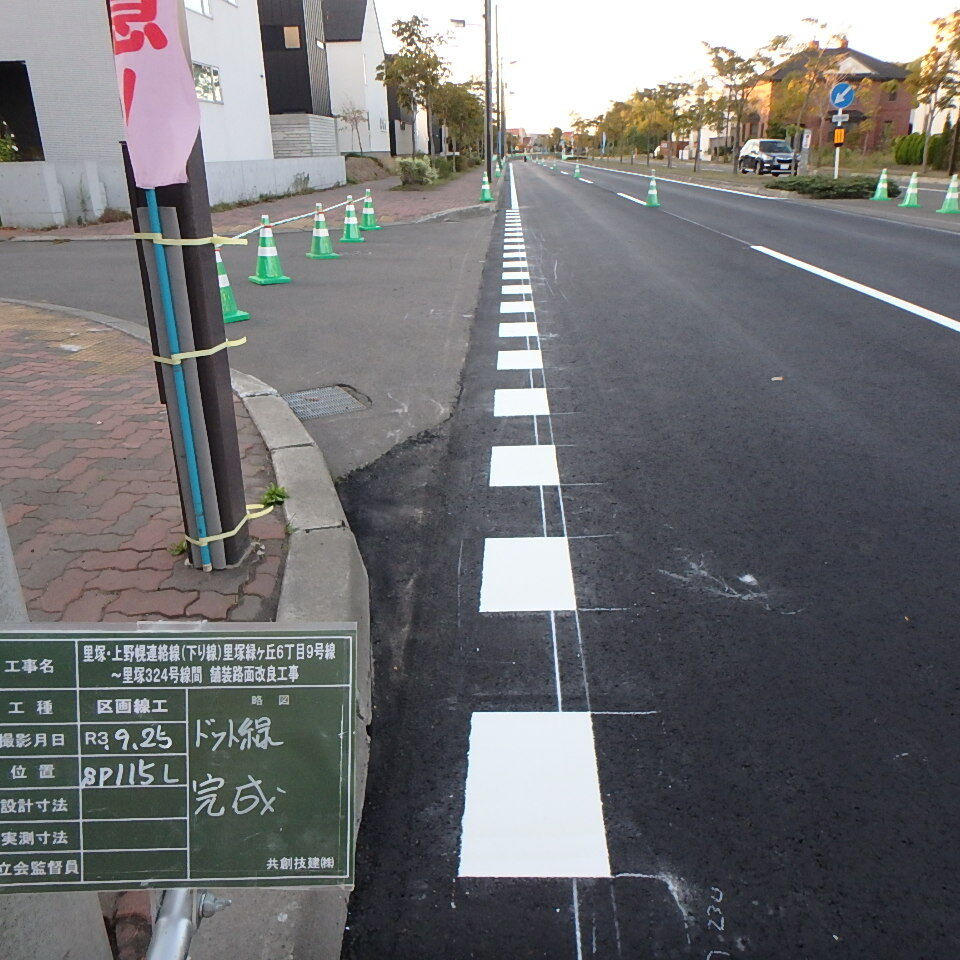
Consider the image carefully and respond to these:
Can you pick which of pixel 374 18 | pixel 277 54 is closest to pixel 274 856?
pixel 277 54

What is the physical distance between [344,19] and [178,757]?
63095 mm

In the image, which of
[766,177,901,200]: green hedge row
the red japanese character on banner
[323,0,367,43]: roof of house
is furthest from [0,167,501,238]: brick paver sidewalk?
[323,0,367,43]: roof of house

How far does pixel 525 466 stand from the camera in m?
4.77

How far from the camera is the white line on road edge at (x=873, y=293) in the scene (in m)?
8.19

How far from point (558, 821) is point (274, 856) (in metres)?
0.96

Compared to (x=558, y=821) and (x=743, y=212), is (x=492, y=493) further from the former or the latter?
(x=743, y=212)

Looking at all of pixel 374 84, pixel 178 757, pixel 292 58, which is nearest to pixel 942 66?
pixel 292 58

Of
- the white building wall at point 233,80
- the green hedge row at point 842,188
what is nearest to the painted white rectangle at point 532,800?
the white building wall at point 233,80

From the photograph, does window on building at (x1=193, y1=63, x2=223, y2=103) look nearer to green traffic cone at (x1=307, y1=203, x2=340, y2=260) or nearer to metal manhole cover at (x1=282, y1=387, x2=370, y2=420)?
green traffic cone at (x1=307, y1=203, x2=340, y2=260)

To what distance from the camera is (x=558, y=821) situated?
2.29 metres

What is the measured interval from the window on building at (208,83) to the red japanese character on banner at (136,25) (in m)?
24.5

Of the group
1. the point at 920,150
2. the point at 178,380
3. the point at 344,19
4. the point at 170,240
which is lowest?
the point at 920,150

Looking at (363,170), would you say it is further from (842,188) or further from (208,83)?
(842,188)

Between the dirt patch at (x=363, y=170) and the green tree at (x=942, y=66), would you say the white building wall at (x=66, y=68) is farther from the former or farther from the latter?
the green tree at (x=942, y=66)
